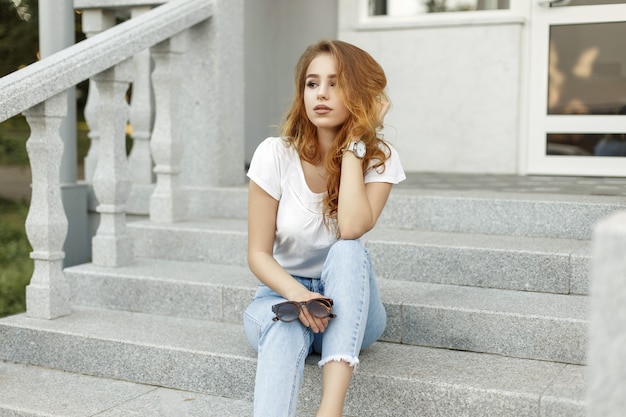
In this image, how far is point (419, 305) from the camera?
3.02 m

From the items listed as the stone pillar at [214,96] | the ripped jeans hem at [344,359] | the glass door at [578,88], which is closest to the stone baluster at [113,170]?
the stone pillar at [214,96]

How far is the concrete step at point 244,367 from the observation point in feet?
8.40

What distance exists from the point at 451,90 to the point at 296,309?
3272mm

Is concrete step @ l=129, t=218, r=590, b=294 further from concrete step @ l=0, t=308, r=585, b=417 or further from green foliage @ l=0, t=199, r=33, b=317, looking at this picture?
green foliage @ l=0, t=199, r=33, b=317

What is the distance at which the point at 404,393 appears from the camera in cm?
267

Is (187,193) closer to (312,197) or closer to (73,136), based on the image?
(73,136)

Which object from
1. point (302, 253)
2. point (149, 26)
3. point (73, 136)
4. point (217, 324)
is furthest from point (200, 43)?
point (302, 253)

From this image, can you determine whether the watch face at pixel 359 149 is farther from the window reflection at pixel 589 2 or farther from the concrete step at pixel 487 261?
the window reflection at pixel 589 2

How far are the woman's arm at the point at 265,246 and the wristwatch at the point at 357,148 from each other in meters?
0.31

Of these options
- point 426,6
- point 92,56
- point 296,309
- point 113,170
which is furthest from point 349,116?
point 426,6

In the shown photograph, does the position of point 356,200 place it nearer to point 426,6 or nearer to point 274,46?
point 426,6

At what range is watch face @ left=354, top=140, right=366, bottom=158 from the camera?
2.72 meters

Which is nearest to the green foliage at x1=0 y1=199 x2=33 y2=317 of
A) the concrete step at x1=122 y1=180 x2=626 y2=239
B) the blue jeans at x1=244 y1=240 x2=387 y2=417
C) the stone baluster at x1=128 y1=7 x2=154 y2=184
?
the stone baluster at x1=128 y1=7 x2=154 y2=184

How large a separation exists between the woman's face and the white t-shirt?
0.18 metres
